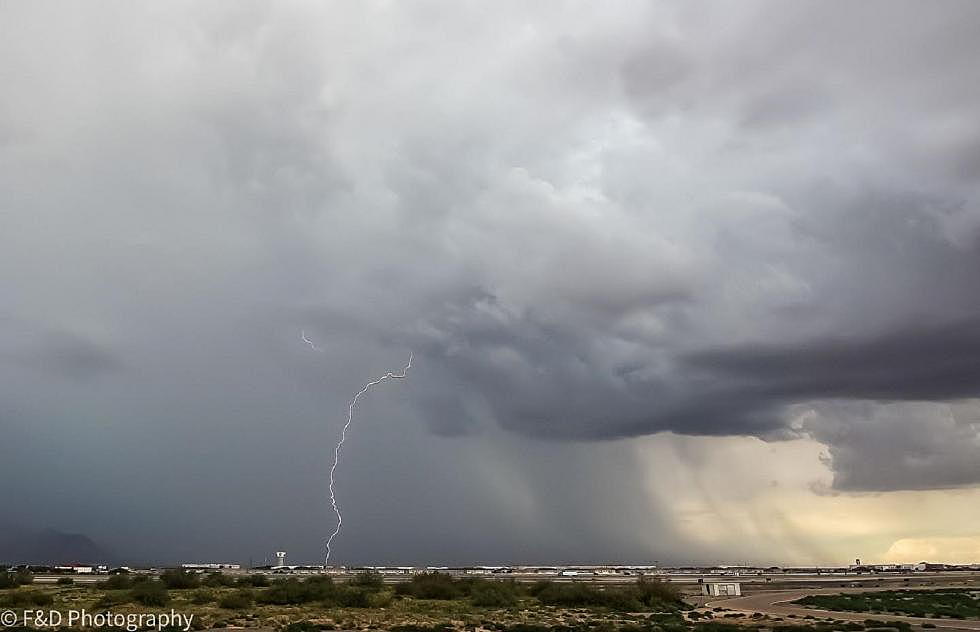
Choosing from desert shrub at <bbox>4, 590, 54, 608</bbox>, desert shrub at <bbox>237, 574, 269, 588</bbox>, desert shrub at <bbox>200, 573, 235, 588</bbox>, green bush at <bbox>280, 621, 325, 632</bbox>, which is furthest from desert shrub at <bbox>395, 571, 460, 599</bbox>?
desert shrub at <bbox>4, 590, 54, 608</bbox>

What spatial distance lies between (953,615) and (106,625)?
289ft

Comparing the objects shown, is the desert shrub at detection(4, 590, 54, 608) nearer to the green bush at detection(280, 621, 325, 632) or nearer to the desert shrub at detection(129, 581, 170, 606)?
the desert shrub at detection(129, 581, 170, 606)

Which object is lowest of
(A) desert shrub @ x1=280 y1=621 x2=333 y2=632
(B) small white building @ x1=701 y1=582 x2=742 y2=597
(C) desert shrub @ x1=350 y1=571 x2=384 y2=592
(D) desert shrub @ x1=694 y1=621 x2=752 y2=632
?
(D) desert shrub @ x1=694 y1=621 x2=752 y2=632

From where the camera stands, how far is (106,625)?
59.6 m

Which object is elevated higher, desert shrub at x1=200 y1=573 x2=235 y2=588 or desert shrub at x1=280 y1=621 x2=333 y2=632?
desert shrub at x1=200 y1=573 x2=235 y2=588

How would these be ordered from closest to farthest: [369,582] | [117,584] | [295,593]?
[295,593] → [117,584] → [369,582]

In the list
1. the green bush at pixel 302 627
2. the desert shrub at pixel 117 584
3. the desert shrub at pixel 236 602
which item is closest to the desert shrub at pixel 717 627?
the green bush at pixel 302 627

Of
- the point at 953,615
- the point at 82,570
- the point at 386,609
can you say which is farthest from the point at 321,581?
the point at 82,570

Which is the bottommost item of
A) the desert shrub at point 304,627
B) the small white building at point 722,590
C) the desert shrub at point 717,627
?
the desert shrub at point 717,627

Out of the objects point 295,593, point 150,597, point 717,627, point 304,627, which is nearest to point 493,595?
point 295,593

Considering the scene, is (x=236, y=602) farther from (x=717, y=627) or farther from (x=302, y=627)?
(x=717, y=627)

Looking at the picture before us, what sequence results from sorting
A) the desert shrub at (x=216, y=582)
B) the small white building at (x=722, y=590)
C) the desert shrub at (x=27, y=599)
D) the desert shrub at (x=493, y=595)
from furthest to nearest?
the small white building at (x=722, y=590) < the desert shrub at (x=216, y=582) < the desert shrub at (x=493, y=595) < the desert shrub at (x=27, y=599)

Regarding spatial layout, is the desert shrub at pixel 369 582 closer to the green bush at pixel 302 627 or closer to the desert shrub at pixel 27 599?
Result: the desert shrub at pixel 27 599

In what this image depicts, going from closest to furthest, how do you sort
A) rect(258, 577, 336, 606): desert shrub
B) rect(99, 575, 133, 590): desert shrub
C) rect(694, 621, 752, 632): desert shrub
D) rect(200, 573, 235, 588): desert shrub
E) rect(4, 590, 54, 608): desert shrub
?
1. rect(694, 621, 752, 632): desert shrub
2. rect(4, 590, 54, 608): desert shrub
3. rect(258, 577, 336, 606): desert shrub
4. rect(99, 575, 133, 590): desert shrub
5. rect(200, 573, 235, 588): desert shrub
